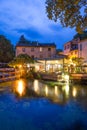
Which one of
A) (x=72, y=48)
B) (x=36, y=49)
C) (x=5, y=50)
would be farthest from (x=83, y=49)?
(x=5, y=50)

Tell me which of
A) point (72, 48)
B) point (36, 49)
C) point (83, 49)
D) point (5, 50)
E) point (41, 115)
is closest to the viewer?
point (41, 115)

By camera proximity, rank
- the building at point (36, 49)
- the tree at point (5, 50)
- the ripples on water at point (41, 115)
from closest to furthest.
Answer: the ripples on water at point (41, 115)
the tree at point (5, 50)
the building at point (36, 49)

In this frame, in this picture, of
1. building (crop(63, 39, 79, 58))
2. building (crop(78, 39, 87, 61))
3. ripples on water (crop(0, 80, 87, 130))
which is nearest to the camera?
ripples on water (crop(0, 80, 87, 130))

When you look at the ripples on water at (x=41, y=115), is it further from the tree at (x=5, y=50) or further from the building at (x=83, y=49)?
the tree at (x=5, y=50)

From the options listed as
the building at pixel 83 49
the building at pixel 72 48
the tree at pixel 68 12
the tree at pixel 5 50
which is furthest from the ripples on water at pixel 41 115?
the tree at pixel 5 50

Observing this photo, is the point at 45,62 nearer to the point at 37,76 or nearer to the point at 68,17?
the point at 37,76

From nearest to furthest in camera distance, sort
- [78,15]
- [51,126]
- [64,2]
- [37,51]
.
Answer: [51,126] → [64,2] → [78,15] → [37,51]

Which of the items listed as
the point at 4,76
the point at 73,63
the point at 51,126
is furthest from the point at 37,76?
the point at 51,126

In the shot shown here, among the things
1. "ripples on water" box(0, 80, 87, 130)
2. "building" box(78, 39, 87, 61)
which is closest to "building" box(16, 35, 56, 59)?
"building" box(78, 39, 87, 61)

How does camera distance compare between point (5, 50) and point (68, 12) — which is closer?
point (68, 12)

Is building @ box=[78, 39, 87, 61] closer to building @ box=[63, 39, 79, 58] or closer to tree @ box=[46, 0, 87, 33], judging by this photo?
building @ box=[63, 39, 79, 58]

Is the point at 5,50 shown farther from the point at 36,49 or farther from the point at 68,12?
the point at 68,12

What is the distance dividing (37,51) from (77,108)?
5488 centimetres

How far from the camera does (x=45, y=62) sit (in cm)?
5131
